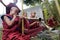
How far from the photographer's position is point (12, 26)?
1.36 metres

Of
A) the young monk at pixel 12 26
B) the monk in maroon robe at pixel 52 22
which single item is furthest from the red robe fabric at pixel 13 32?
the monk in maroon robe at pixel 52 22

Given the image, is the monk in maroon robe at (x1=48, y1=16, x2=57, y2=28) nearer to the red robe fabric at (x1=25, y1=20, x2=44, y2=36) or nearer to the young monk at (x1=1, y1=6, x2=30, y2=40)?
the red robe fabric at (x1=25, y1=20, x2=44, y2=36)

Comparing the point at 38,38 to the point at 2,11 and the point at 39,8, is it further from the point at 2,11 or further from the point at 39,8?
the point at 2,11

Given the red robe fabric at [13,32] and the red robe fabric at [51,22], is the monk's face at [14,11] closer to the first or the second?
the red robe fabric at [13,32]

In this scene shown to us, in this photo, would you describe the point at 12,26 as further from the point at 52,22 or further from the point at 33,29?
the point at 52,22

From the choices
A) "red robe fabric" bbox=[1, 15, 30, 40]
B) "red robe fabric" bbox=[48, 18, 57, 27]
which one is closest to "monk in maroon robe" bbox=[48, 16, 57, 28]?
"red robe fabric" bbox=[48, 18, 57, 27]

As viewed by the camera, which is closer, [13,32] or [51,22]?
[13,32]

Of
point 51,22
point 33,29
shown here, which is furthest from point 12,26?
point 51,22

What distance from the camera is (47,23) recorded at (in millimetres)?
1527

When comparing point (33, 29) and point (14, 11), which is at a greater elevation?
point (14, 11)

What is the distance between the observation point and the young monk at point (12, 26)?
1.34 metres

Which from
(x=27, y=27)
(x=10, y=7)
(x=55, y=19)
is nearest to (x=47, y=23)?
(x=55, y=19)

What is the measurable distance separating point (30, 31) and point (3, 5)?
270mm

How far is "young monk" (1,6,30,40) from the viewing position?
4.41 ft
